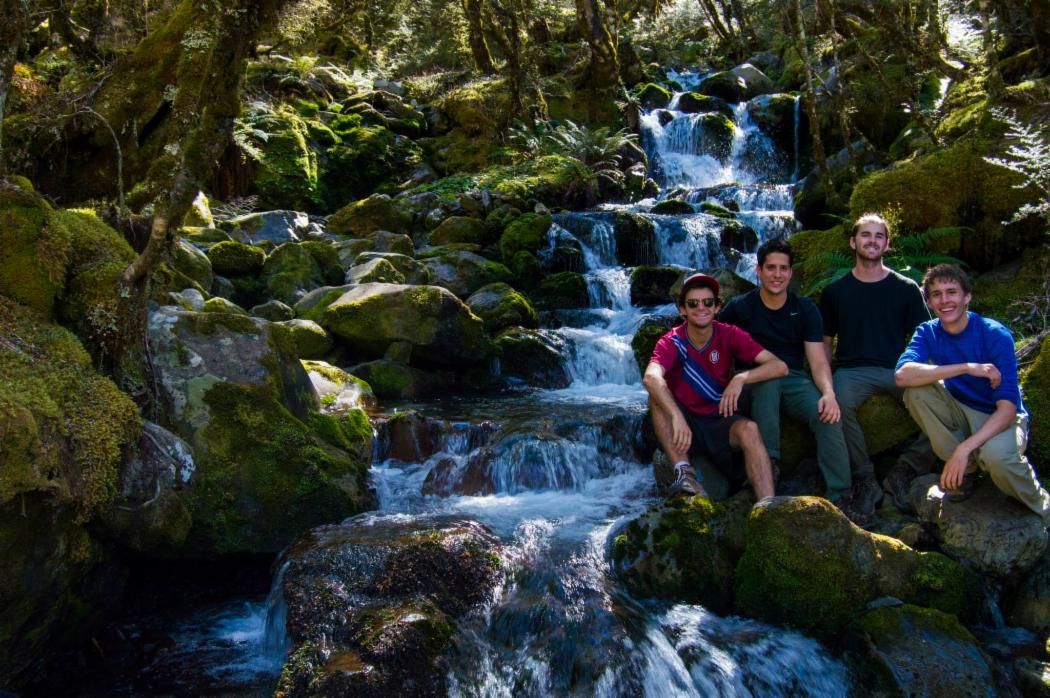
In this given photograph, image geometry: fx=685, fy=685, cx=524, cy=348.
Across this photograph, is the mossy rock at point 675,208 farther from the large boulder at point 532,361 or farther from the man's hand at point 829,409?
the man's hand at point 829,409

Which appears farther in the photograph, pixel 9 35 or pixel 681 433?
pixel 681 433

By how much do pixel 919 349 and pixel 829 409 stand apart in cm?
73

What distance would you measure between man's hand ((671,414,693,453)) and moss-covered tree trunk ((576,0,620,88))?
1886cm

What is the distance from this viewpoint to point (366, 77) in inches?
1019

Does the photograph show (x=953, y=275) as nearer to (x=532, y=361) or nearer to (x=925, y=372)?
(x=925, y=372)

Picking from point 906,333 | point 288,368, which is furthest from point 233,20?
point 906,333

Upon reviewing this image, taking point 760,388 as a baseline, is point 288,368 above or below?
above

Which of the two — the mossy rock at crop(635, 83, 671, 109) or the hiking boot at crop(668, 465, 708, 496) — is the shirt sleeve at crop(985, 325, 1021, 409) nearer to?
the hiking boot at crop(668, 465, 708, 496)

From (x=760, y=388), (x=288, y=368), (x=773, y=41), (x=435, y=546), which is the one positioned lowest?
(x=435, y=546)

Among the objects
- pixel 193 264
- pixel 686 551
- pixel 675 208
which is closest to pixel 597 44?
pixel 675 208

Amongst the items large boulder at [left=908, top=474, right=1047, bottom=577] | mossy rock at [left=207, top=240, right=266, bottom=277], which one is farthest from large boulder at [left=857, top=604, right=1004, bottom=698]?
mossy rock at [left=207, top=240, right=266, bottom=277]

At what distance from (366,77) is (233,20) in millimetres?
22430

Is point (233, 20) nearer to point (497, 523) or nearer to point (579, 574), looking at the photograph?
point (497, 523)

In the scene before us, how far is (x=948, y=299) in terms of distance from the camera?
4582 millimetres
